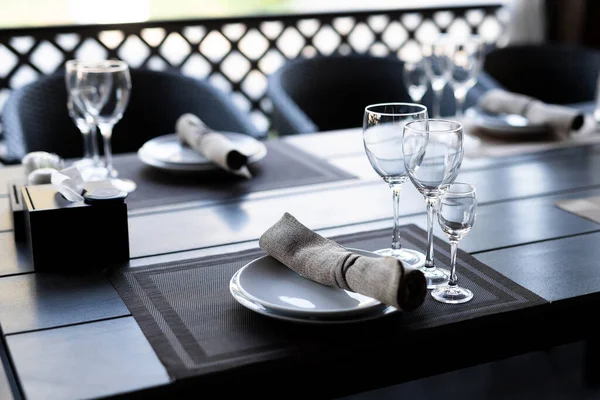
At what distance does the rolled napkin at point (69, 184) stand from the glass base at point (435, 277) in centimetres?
46

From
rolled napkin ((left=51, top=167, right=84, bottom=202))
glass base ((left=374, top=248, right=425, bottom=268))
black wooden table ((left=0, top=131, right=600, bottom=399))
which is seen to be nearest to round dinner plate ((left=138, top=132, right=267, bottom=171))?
black wooden table ((left=0, top=131, right=600, bottom=399))

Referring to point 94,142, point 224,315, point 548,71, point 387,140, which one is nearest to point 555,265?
point 387,140

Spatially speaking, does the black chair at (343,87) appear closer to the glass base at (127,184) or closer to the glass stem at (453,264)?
the glass base at (127,184)

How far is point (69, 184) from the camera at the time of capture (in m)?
1.11

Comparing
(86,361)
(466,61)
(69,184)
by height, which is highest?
(466,61)

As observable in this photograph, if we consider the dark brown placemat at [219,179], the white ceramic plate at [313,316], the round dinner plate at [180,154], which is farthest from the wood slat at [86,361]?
the round dinner plate at [180,154]

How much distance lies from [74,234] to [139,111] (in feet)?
3.78

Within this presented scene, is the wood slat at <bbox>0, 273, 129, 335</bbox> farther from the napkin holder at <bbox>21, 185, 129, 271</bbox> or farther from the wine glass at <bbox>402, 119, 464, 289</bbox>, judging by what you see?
the wine glass at <bbox>402, 119, 464, 289</bbox>

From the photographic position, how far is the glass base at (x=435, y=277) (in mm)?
1005

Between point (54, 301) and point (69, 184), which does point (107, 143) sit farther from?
point (54, 301)

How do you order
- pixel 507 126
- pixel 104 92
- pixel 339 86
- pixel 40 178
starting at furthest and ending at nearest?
pixel 339 86, pixel 507 126, pixel 104 92, pixel 40 178

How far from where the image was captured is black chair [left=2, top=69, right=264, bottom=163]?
6.72ft

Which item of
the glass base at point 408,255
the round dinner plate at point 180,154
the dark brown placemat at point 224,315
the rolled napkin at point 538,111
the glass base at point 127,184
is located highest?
the rolled napkin at point 538,111

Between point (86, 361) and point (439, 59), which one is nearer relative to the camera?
point (86, 361)
